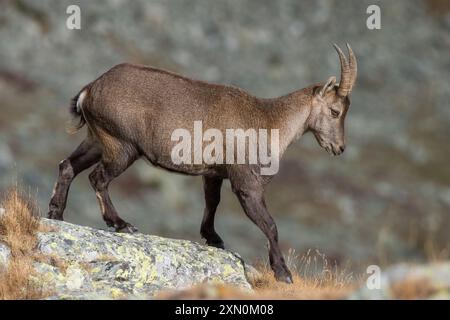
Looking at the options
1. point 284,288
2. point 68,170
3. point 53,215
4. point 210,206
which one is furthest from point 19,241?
point 210,206

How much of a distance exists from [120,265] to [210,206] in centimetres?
291

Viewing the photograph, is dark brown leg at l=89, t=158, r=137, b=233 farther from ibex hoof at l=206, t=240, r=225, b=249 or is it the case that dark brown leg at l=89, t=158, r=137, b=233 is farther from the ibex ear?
the ibex ear

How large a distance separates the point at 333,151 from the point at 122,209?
26830mm

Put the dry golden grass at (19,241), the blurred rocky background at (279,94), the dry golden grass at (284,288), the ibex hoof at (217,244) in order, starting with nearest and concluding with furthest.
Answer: the dry golden grass at (284,288), the dry golden grass at (19,241), the ibex hoof at (217,244), the blurred rocky background at (279,94)

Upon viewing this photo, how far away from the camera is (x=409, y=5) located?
241 ft

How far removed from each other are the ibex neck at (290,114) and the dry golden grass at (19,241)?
4.16m

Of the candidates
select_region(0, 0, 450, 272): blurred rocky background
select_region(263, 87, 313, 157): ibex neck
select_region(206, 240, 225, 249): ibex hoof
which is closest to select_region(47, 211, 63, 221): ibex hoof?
select_region(206, 240, 225, 249): ibex hoof

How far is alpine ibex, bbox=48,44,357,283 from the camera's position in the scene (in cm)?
1351

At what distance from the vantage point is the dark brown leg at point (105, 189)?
44.5 feet

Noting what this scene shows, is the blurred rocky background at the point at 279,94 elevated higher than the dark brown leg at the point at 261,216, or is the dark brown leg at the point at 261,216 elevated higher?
the blurred rocky background at the point at 279,94

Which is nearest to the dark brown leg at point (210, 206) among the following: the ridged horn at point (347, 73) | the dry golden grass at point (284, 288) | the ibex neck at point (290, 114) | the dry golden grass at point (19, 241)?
the dry golden grass at point (284, 288)

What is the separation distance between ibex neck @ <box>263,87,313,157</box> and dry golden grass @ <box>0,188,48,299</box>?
4.16m

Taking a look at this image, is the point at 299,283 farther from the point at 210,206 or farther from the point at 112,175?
the point at 112,175

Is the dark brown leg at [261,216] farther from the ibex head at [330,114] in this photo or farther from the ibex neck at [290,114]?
the ibex head at [330,114]
